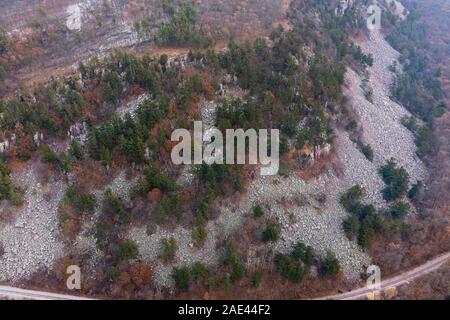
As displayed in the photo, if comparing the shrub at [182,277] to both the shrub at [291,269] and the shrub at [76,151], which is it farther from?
the shrub at [76,151]

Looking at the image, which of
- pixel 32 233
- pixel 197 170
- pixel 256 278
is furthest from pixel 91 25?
pixel 256 278

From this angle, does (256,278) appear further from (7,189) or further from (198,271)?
(7,189)

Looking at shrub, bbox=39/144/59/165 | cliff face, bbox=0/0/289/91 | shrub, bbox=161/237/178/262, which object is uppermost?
cliff face, bbox=0/0/289/91

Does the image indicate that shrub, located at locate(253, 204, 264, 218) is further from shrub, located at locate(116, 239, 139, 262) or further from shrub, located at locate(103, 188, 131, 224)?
shrub, located at locate(103, 188, 131, 224)

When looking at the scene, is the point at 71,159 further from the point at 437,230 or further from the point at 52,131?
the point at 437,230

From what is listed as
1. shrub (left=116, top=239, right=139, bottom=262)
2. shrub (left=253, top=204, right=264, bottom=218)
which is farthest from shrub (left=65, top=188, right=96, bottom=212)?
shrub (left=253, top=204, right=264, bottom=218)

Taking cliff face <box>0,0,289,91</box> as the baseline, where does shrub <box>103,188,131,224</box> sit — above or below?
below
